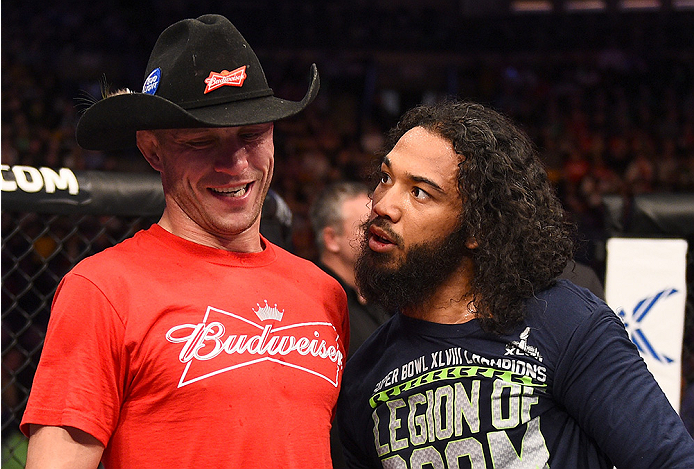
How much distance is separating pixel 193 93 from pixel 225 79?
7 centimetres

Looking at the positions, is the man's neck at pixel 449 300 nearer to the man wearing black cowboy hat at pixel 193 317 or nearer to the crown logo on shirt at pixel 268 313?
the man wearing black cowboy hat at pixel 193 317

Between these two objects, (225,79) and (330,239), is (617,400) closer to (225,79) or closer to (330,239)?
(225,79)

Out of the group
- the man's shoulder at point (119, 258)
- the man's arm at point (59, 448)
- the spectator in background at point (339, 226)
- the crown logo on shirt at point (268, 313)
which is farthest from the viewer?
the spectator in background at point (339, 226)

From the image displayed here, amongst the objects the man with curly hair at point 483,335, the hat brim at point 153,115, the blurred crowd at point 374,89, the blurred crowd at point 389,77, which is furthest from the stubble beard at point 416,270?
the blurred crowd at point 389,77

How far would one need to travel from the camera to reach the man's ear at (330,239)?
3182 mm

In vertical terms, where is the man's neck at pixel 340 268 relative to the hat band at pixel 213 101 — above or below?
below

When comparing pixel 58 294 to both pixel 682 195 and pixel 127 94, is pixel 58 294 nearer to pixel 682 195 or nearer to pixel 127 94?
pixel 127 94

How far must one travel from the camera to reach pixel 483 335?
4.96 ft

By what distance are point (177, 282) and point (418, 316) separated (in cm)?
55

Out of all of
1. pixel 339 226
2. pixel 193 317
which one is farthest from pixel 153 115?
pixel 339 226

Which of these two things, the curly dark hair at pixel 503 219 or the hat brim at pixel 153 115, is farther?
the curly dark hair at pixel 503 219

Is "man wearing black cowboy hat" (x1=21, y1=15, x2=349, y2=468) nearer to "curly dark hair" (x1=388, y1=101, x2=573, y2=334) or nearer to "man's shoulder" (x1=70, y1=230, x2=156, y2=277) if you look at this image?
"man's shoulder" (x1=70, y1=230, x2=156, y2=277)

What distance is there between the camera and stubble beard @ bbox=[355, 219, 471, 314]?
1.59 m

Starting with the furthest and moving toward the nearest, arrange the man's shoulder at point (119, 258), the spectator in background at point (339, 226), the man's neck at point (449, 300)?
1. the spectator in background at point (339, 226)
2. the man's neck at point (449, 300)
3. the man's shoulder at point (119, 258)
